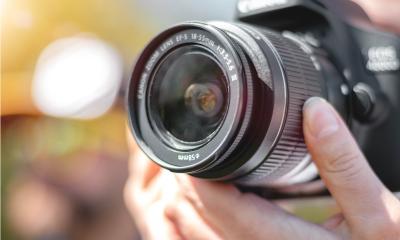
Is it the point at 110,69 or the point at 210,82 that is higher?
the point at 210,82

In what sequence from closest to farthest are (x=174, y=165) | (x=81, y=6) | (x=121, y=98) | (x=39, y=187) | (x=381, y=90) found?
1. (x=174, y=165)
2. (x=381, y=90)
3. (x=39, y=187)
4. (x=121, y=98)
5. (x=81, y=6)

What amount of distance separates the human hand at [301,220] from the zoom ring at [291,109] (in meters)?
A: 0.01

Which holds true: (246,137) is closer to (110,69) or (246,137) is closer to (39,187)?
(39,187)

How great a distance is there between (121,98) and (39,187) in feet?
0.98

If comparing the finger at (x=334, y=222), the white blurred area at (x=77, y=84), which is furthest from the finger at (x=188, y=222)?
the white blurred area at (x=77, y=84)

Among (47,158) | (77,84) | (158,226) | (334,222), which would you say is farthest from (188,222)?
(77,84)

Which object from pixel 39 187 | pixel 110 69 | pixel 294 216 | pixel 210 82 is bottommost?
pixel 39 187

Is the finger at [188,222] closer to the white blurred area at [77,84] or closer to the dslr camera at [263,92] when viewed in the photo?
the dslr camera at [263,92]

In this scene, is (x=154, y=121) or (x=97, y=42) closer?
(x=154, y=121)

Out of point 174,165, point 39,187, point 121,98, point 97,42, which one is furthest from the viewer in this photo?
point 97,42

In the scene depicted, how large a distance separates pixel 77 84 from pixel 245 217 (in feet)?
3.41

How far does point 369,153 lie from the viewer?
2.36ft

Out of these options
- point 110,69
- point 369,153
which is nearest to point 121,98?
point 110,69

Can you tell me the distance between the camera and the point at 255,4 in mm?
771
